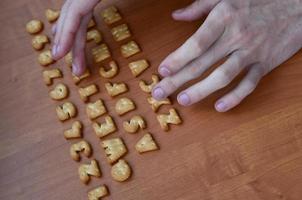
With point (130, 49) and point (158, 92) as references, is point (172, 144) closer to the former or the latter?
point (158, 92)

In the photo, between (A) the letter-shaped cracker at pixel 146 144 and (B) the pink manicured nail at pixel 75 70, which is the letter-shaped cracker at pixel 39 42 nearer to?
(B) the pink manicured nail at pixel 75 70

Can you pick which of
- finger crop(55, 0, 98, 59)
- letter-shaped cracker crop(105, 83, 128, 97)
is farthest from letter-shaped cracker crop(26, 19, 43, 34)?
letter-shaped cracker crop(105, 83, 128, 97)

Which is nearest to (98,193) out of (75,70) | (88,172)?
(88,172)

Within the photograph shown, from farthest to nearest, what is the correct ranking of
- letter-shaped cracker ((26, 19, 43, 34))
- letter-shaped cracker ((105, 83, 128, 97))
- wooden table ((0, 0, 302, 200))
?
letter-shaped cracker ((26, 19, 43, 34)) → letter-shaped cracker ((105, 83, 128, 97)) → wooden table ((0, 0, 302, 200))

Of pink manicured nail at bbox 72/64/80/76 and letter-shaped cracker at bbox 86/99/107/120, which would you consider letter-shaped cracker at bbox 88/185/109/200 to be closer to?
letter-shaped cracker at bbox 86/99/107/120

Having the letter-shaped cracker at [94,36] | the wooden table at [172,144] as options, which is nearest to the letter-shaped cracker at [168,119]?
the wooden table at [172,144]
